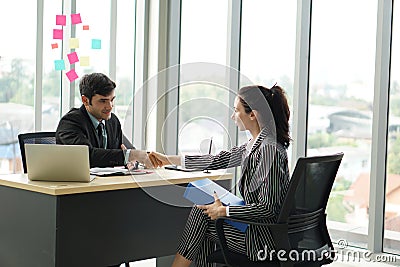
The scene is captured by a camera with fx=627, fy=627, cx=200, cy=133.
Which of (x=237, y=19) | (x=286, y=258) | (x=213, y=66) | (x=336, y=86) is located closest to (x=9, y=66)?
(x=213, y=66)

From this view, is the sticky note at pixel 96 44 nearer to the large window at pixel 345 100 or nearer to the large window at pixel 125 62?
the large window at pixel 125 62

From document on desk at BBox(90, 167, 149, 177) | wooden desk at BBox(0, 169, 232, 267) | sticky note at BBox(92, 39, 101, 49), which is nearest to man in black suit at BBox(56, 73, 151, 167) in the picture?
document on desk at BBox(90, 167, 149, 177)

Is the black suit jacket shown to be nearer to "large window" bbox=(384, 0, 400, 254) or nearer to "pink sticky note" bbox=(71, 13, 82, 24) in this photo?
"pink sticky note" bbox=(71, 13, 82, 24)

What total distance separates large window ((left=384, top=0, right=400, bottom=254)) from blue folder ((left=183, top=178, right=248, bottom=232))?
1.42 meters

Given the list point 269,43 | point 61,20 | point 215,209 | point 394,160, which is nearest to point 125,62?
point 61,20

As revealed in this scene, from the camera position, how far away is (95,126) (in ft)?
11.5

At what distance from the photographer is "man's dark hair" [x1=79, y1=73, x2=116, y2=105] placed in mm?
3424

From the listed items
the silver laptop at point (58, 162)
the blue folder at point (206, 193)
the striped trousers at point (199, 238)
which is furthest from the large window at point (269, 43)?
the silver laptop at point (58, 162)

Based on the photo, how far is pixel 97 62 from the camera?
15.3 ft

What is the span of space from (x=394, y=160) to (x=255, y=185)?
1.62 meters

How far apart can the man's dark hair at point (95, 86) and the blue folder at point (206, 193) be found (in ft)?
2.46

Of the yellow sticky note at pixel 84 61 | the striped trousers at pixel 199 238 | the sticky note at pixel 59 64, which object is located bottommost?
the striped trousers at pixel 199 238

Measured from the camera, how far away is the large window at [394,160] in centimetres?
391

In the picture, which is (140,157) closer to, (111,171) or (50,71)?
(111,171)
